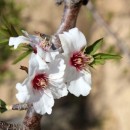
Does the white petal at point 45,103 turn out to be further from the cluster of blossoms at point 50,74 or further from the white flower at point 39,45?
the white flower at point 39,45

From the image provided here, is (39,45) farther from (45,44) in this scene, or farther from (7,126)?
(7,126)

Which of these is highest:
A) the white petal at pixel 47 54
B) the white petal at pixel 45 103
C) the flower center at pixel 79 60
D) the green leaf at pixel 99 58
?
the green leaf at pixel 99 58

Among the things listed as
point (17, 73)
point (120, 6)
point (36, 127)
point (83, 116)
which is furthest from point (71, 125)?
point (36, 127)

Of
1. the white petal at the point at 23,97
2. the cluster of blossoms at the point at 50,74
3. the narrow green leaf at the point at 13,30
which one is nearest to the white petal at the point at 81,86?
the cluster of blossoms at the point at 50,74

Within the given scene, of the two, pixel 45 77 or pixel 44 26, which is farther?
pixel 44 26

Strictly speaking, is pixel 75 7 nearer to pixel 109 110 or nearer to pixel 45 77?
pixel 45 77

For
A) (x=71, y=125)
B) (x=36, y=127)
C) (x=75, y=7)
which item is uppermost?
(x=71, y=125)

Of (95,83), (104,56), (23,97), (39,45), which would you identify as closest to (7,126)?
(23,97)
